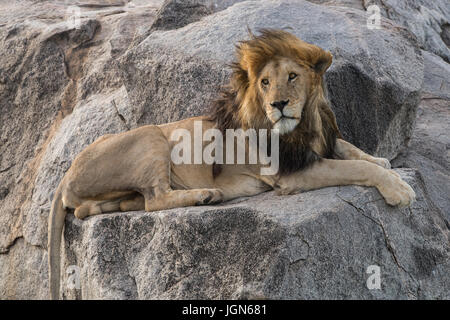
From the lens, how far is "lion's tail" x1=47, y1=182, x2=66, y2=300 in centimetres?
502

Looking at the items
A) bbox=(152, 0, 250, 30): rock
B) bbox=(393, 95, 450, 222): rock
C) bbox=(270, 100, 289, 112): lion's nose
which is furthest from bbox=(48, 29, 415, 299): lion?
bbox=(152, 0, 250, 30): rock

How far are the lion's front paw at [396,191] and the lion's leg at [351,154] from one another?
0.50m

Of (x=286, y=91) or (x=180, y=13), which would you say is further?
(x=180, y=13)

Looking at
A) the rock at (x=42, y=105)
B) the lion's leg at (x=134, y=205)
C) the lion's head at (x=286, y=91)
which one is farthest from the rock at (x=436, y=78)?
the lion's leg at (x=134, y=205)

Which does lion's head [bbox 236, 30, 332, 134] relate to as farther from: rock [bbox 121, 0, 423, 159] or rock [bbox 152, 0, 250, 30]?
rock [bbox 152, 0, 250, 30]

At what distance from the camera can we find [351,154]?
5.20m

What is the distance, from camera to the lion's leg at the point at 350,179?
4574 millimetres

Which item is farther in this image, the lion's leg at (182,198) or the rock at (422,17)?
the rock at (422,17)

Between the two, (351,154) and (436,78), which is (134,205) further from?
(436,78)

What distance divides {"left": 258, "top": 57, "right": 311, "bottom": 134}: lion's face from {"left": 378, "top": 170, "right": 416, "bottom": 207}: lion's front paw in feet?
2.23

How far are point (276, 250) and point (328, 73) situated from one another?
7.59ft

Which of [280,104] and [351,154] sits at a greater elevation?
[280,104]

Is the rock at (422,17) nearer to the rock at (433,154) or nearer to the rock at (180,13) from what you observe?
the rock at (433,154)

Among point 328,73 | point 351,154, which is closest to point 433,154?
point 328,73
